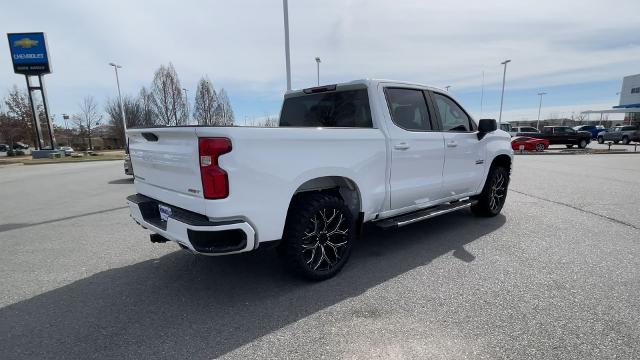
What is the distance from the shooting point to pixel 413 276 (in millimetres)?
3553

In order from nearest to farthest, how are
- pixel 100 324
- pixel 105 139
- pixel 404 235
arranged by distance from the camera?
1. pixel 100 324
2. pixel 404 235
3. pixel 105 139

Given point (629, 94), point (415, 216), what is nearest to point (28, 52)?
point (415, 216)

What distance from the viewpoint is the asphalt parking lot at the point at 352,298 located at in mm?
2467

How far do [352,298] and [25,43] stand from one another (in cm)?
3660

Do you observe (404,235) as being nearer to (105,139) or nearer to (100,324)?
(100,324)

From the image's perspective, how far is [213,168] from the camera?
8.45 ft

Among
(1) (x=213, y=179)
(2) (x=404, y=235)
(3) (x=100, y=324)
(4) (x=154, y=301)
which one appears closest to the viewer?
(1) (x=213, y=179)

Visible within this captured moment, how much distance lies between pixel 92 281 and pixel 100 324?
3.39 feet

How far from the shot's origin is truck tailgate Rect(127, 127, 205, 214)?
2.70 m

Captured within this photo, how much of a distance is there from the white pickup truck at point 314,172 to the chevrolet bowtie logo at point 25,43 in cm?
3381

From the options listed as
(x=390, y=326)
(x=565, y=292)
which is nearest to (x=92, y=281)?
(x=390, y=326)

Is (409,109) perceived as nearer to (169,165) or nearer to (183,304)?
(169,165)

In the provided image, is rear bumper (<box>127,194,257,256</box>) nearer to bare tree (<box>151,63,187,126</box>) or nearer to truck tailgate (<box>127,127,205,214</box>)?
truck tailgate (<box>127,127,205,214</box>)

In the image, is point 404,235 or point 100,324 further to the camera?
point 404,235
